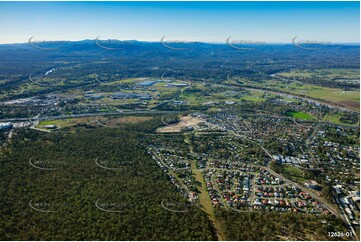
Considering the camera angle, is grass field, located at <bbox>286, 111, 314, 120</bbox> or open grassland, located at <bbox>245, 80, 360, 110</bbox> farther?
open grassland, located at <bbox>245, 80, 360, 110</bbox>

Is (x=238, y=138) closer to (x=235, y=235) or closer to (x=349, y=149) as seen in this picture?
(x=349, y=149)

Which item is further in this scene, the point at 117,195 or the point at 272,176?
the point at 272,176

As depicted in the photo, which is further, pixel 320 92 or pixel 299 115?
pixel 320 92

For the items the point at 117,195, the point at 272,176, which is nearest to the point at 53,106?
the point at 117,195

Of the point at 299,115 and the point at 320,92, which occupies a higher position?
the point at 299,115

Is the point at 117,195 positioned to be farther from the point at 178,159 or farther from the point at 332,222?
the point at 332,222

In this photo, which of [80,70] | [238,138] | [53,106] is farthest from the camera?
[80,70]

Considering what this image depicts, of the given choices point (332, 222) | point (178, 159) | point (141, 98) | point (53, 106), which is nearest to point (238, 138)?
point (178, 159)

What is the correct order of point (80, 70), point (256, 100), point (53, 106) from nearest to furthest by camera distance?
1. point (53, 106)
2. point (256, 100)
3. point (80, 70)

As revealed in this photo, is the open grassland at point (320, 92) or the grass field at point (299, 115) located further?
the open grassland at point (320, 92)
